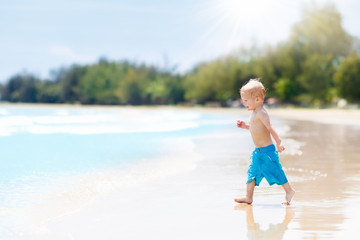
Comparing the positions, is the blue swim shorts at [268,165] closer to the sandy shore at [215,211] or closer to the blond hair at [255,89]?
the sandy shore at [215,211]

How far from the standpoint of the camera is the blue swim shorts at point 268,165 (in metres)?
5.51

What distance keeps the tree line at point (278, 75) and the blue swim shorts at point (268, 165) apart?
5646 centimetres

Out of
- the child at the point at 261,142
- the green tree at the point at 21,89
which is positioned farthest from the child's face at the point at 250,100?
the green tree at the point at 21,89

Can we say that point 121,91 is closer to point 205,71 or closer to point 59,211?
point 205,71

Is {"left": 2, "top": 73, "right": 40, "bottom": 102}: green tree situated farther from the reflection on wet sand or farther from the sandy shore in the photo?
the sandy shore

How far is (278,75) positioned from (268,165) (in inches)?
2813

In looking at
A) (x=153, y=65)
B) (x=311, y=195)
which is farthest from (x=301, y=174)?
(x=153, y=65)

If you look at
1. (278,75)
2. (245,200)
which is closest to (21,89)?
(278,75)

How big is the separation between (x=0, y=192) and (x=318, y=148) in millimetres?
8946

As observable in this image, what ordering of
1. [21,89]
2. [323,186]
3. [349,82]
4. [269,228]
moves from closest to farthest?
[269,228]
[323,186]
[349,82]
[21,89]

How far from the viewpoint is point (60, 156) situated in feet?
39.2

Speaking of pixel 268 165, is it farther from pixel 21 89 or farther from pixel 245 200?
pixel 21 89

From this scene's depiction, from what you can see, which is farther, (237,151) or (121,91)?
(121,91)

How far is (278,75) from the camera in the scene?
7531 cm
